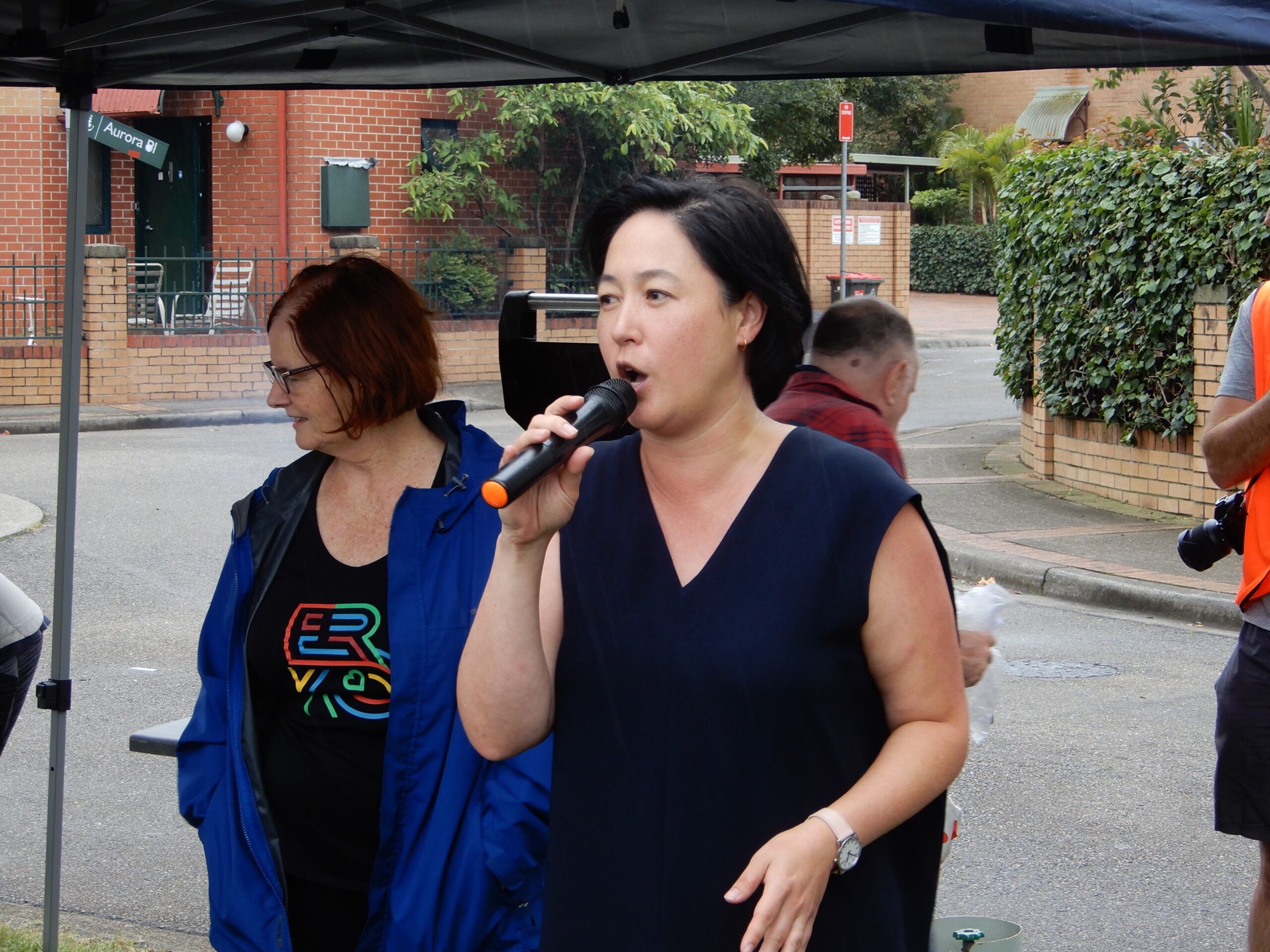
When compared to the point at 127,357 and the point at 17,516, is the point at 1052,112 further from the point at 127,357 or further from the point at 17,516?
the point at 17,516

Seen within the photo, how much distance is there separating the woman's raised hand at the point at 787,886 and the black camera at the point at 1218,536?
2.05 metres

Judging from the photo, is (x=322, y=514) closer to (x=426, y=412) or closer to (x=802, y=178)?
(x=426, y=412)

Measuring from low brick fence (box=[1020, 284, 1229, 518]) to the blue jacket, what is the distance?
6.99m

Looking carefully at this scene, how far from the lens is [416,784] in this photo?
2355mm

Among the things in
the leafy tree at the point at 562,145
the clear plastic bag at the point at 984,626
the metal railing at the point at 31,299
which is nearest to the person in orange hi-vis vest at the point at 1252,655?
the clear plastic bag at the point at 984,626

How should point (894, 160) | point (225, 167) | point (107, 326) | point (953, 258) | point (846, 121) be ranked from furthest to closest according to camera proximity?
point (953, 258) → point (894, 160) → point (225, 167) → point (846, 121) → point (107, 326)

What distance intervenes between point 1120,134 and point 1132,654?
5.68 m

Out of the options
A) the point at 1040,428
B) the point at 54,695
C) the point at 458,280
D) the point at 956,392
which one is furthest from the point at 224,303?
the point at 54,695

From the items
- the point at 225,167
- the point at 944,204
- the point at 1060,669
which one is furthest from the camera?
the point at 944,204

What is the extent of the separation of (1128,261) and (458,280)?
37.0 feet

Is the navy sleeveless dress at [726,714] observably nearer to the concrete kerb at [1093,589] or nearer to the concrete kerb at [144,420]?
the concrete kerb at [1093,589]

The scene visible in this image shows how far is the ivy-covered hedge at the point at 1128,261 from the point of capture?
8904 mm

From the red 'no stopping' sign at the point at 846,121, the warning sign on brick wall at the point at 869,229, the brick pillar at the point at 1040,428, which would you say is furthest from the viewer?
the warning sign on brick wall at the point at 869,229

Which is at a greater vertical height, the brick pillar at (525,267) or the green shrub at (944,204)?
the green shrub at (944,204)
